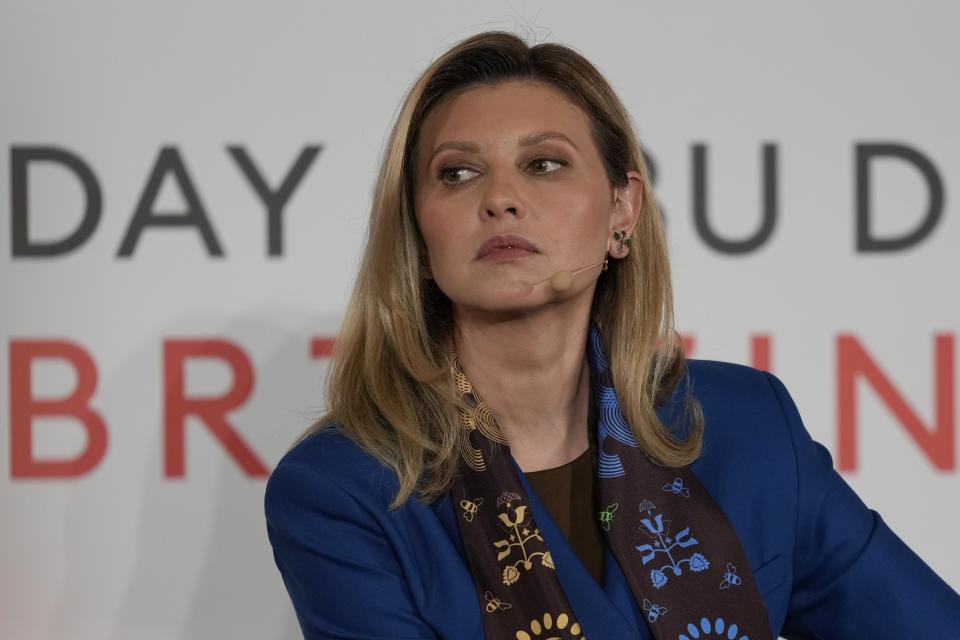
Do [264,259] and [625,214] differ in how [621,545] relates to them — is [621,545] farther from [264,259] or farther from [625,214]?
[264,259]

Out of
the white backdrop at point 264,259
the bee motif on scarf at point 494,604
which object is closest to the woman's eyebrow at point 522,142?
the bee motif on scarf at point 494,604

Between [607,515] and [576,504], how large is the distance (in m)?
0.05

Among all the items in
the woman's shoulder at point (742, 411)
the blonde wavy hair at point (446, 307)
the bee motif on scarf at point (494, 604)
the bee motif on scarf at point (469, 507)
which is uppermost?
the blonde wavy hair at point (446, 307)

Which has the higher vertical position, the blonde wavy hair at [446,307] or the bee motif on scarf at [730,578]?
the blonde wavy hair at [446,307]

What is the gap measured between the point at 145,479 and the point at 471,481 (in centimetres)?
89

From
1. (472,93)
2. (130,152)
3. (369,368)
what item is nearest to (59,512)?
(130,152)

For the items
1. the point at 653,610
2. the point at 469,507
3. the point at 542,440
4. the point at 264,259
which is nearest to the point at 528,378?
the point at 542,440

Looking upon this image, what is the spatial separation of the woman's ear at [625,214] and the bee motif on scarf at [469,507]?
0.35m

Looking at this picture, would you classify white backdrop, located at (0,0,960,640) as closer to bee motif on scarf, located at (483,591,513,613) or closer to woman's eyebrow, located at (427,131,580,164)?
woman's eyebrow, located at (427,131,580,164)

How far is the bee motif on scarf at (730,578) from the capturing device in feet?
4.53

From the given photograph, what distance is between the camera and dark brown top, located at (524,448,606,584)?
1417 mm

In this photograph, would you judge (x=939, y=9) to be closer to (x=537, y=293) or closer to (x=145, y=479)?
(x=537, y=293)

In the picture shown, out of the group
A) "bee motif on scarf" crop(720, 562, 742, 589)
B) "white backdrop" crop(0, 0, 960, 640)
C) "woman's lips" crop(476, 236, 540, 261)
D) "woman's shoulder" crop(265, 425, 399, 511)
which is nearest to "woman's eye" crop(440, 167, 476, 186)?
"woman's lips" crop(476, 236, 540, 261)

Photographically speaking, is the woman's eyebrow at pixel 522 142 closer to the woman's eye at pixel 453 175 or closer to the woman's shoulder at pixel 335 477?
the woman's eye at pixel 453 175
